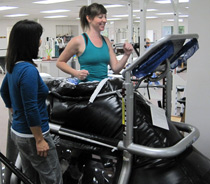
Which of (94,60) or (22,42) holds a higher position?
(22,42)

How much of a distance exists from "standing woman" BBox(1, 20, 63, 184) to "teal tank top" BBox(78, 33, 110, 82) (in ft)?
1.73

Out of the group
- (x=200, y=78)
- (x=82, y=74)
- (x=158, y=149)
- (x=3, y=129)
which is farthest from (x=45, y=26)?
(x=158, y=149)

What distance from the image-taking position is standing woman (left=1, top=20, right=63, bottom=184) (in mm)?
1287

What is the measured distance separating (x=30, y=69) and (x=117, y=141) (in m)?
0.60

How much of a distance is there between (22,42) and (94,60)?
2.09 feet

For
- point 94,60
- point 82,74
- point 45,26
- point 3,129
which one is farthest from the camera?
point 45,26

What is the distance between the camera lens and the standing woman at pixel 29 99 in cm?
129

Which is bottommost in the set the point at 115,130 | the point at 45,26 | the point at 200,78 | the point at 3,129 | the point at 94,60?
the point at 3,129

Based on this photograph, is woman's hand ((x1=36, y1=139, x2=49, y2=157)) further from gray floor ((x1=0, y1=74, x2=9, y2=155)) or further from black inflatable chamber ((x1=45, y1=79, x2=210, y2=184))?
gray floor ((x1=0, y1=74, x2=9, y2=155))

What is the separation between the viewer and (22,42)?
1.34m

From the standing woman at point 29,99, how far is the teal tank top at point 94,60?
528mm

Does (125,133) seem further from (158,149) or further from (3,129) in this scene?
(3,129)

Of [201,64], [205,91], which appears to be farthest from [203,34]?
[205,91]

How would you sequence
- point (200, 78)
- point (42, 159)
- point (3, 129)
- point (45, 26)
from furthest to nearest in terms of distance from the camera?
1. point (45, 26)
2. point (3, 129)
3. point (200, 78)
4. point (42, 159)
